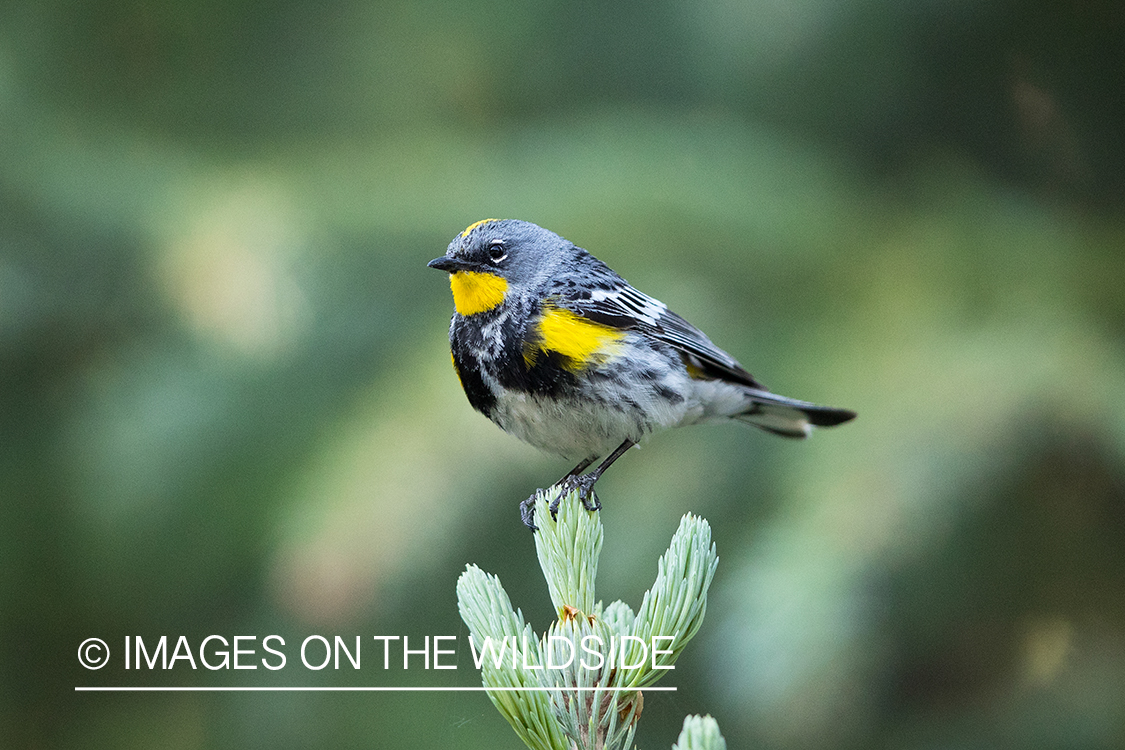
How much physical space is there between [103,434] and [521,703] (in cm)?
113

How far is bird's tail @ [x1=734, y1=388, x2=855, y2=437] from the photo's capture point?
4.36 feet

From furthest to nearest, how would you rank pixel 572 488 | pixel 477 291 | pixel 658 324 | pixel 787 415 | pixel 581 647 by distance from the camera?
pixel 787 415 → pixel 658 324 → pixel 477 291 → pixel 572 488 → pixel 581 647

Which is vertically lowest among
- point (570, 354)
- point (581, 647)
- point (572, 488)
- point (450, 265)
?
point (581, 647)

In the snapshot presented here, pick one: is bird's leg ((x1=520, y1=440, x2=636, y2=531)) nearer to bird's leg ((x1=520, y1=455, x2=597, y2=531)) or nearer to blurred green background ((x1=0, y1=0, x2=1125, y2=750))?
bird's leg ((x1=520, y1=455, x2=597, y2=531))

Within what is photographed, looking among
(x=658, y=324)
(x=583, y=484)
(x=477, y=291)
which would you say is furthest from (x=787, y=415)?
(x=477, y=291)

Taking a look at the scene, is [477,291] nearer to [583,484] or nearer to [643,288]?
[583,484]

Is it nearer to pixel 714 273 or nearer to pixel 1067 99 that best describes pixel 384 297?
pixel 714 273

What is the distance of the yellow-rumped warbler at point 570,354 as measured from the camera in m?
1.16

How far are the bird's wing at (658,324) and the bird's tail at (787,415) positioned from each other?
0.11 feet

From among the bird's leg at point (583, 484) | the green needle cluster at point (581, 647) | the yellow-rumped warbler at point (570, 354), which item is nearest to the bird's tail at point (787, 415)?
the yellow-rumped warbler at point (570, 354)

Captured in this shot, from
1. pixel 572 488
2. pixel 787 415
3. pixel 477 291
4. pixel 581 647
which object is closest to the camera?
pixel 581 647

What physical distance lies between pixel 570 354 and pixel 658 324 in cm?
21

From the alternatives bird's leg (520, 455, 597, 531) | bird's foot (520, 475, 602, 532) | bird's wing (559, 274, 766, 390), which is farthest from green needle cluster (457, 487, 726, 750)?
bird's wing (559, 274, 766, 390)

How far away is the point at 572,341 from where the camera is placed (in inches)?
46.0
